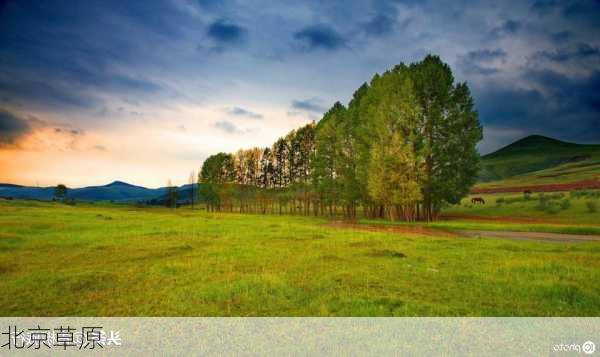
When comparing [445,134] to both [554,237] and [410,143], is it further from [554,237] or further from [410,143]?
[554,237]

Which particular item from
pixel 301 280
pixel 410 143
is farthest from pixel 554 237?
pixel 301 280

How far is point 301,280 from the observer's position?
11.8 m

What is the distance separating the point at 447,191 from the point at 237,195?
71.8 meters

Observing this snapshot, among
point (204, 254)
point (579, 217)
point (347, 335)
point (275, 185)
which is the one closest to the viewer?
point (347, 335)

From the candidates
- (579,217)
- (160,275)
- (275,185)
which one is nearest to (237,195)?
(275,185)

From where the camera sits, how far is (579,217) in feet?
126

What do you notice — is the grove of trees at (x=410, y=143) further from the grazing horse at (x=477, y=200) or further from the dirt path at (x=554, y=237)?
the grazing horse at (x=477, y=200)

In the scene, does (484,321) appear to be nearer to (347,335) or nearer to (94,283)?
(347,335)

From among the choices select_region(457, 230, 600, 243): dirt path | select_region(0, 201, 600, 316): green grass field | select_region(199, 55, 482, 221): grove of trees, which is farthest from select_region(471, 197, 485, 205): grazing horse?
select_region(0, 201, 600, 316): green grass field

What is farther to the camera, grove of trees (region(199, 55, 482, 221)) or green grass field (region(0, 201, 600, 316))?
grove of trees (region(199, 55, 482, 221))

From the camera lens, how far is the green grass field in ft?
29.6

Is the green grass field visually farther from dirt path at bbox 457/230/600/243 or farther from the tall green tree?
the tall green tree

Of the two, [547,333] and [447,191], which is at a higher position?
[447,191]

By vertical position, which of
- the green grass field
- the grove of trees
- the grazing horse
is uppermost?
the grove of trees
